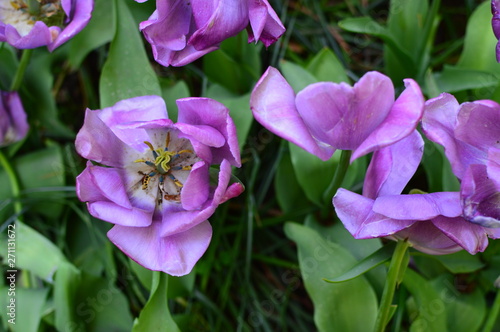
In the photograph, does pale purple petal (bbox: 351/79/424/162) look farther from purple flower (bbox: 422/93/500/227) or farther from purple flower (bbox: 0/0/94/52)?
purple flower (bbox: 0/0/94/52)

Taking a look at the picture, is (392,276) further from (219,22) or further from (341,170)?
(219,22)

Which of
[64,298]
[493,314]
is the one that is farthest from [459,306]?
[64,298]

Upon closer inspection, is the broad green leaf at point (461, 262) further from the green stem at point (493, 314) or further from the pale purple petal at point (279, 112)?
the pale purple petal at point (279, 112)

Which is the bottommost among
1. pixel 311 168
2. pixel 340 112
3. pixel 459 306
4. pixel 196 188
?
pixel 459 306

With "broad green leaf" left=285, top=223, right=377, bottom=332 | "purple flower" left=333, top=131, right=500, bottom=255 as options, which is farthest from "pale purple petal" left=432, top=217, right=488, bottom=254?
"broad green leaf" left=285, top=223, right=377, bottom=332

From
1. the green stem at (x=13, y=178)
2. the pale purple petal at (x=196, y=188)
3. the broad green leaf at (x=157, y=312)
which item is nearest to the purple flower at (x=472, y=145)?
the pale purple petal at (x=196, y=188)

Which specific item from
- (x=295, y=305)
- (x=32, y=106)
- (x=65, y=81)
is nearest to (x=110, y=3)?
(x=32, y=106)
